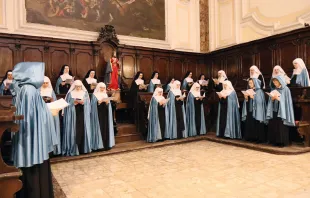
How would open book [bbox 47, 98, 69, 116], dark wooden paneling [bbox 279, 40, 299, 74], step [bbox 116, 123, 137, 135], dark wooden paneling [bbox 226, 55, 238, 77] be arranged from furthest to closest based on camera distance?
1. dark wooden paneling [bbox 226, 55, 238, 77]
2. dark wooden paneling [bbox 279, 40, 299, 74]
3. step [bbox 116, 123, 137, 135]
4. open book [bbox 47, 98, 69, 116]

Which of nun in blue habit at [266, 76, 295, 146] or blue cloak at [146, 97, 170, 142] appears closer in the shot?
nun in blue habit at [266, 76, 295, 146]

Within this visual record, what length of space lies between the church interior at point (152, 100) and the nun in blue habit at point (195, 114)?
1.4 inches

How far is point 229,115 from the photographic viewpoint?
7.26m

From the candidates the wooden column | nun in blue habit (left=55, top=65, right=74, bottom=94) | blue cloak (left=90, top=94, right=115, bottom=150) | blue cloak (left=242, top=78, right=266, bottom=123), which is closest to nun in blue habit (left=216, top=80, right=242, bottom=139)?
blue cloak (left=242, top=78, right=266, bottom=123)

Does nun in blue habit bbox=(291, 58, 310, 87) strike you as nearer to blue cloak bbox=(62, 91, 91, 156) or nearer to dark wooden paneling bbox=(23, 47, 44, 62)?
blue cloak bbox=(62, 91, 91, 156)

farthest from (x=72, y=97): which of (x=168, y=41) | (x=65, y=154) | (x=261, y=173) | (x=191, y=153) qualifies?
(x=168, y=41)

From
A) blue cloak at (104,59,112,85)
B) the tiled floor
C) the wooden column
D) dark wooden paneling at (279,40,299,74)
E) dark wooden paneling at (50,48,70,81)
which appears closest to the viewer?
the wooden column

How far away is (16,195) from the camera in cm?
284

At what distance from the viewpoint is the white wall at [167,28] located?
293 inches

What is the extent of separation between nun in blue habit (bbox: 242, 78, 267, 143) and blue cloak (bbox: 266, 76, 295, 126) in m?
0.31

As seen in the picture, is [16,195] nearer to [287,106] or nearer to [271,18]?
[287,106]

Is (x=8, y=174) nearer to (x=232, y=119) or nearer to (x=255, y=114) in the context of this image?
(x=255, y=114)

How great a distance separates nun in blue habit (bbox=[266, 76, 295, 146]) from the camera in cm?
580

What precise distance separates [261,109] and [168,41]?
17.5 feet
